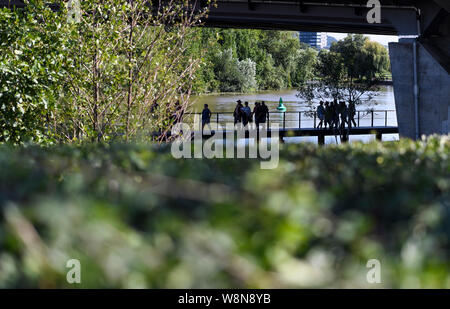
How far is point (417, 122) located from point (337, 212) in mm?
21261

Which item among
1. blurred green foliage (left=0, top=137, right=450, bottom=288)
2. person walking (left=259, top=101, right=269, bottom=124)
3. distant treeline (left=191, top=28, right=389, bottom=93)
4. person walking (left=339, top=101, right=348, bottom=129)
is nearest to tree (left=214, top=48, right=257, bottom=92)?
distant treeline (left=191, top=28, right=389, bottom=93)

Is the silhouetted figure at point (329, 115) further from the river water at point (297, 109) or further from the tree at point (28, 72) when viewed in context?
the tree at point (28, 72)

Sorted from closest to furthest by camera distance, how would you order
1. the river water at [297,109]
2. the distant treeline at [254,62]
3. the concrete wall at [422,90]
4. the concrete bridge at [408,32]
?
1. the concrete wall at [422,90]
2. the concrete bridge at [408,32]
3. the river water at [297,109]
4. the distant treeline at [254,62]

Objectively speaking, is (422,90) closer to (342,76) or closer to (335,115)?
(335,115)

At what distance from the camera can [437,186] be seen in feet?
9.71

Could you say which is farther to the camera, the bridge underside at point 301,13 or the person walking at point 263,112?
the person walking at point 263,112

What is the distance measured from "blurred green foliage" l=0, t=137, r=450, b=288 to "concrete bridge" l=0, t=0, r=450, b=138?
19062 millimetres

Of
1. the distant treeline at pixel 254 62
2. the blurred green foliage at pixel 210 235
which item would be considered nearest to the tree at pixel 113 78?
the blurred green foliage at pixel 210 235

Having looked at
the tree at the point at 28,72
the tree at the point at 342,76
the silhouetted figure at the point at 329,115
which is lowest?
the tree at the point at 28,72

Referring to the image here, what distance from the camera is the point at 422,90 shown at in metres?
Answer: 22.1

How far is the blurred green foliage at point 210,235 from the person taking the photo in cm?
153

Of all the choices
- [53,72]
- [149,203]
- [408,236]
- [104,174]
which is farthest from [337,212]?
[53,72]

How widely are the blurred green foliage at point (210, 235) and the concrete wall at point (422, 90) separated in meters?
19.5
